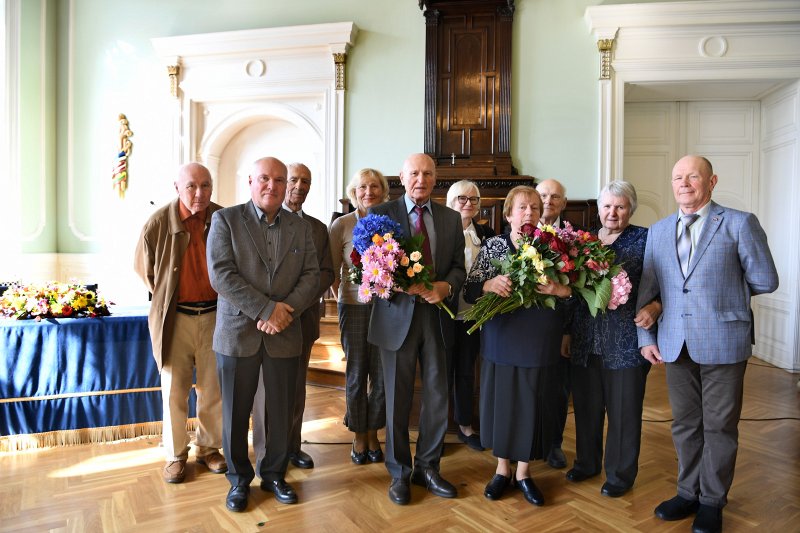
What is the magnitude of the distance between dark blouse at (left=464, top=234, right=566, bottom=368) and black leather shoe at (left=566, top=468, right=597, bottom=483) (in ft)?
2.61

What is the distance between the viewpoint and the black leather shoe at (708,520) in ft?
8.36

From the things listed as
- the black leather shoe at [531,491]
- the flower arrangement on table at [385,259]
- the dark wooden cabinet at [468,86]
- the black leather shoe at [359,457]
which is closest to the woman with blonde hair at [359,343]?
the black leather shoe at [359,457]

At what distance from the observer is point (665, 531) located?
2.59 metres

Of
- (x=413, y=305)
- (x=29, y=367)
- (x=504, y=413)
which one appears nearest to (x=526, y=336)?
(x=504, y=413)

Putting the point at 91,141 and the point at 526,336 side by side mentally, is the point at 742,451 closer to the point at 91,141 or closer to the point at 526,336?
the point at 526,336

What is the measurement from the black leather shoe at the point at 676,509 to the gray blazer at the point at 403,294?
4.86 feet

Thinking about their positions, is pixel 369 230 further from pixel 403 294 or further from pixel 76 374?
pixel 76 374

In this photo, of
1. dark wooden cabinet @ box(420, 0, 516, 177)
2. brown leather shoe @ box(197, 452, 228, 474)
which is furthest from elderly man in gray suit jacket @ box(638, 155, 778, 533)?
dark wooden cabinet @ box(420, 0, 516, 177)

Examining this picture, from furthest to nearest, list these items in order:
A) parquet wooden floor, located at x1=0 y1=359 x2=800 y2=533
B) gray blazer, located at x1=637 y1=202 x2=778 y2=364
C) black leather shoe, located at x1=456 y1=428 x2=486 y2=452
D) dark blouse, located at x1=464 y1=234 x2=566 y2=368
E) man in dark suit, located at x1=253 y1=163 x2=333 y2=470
Answer: 1. black leather shoe, located at x1=456 y1=428 x2=486 y2=452
2. man in dark suit, located at x1=253 y1=163 x2=333 y2=470
3. dark blouse, located at x1=464 y1=234 x2=566 y2=368
4. parquet wooden floor, located at x1=0 y1=359 x2=800 y2=533
5. gray blazer, located at x1=637 y1=202 x2=778 y2=364

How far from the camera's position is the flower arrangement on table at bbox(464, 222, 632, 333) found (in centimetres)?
252

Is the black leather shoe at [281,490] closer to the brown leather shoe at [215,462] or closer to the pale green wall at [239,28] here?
the brown leather shoe at [215,462]

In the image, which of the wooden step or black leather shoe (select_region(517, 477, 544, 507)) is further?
the wooden step

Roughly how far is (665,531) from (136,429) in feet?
11.0

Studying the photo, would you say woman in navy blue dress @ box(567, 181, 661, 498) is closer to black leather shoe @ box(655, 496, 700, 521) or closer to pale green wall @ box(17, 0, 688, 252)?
black leather shoe @ box(655, 496, 700, 521)
